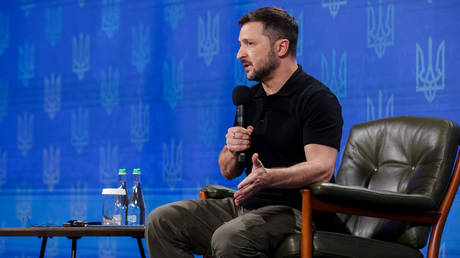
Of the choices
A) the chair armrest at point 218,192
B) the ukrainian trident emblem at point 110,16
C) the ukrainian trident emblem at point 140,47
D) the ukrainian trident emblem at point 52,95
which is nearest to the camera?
the chair armrest at point 218,192

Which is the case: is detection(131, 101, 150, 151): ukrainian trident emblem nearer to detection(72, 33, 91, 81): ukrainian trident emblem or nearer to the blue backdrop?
the blue backdrop

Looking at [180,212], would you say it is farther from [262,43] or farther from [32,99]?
[32,99]

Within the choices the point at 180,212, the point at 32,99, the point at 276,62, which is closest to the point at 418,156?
the point at 276,62

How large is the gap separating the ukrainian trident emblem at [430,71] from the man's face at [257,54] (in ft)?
3.46

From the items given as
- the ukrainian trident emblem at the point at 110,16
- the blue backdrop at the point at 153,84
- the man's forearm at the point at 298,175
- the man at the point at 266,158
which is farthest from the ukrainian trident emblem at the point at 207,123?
the man's forearm at the point at 298,175

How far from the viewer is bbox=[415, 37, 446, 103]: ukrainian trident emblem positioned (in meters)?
2.69

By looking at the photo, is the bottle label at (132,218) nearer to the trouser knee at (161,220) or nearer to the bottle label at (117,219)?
the bottle label at (117,219)

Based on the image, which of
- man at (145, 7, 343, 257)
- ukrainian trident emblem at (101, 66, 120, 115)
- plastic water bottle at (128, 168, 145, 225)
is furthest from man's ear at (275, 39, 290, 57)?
ukrainian trident emblem at (101, 66, 120, 115)

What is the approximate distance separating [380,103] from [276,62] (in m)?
1.01

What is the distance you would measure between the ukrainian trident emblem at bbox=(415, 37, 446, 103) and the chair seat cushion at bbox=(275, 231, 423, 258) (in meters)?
1.20

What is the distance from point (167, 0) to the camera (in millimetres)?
3473

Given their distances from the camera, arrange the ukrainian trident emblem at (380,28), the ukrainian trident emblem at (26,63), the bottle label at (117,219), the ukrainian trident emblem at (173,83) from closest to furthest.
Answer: the bottle label at (117,219) → the ukrainian trident emblem at (380,28) → the ukrainian trident emblem at (173,83) → the ukrainian trident emblem at (26,63)

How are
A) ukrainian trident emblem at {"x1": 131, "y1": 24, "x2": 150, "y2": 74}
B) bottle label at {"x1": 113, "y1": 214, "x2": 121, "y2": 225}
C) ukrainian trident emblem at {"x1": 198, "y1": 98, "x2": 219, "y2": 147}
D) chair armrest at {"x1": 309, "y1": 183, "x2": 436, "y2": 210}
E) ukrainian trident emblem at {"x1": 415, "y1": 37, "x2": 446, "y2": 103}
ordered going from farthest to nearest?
ukrainian trident emblem at {"x1": 131, "y1": 24, "x2": 150, "y2": 74} → ukrainian trident emblem at {"x1": 198, "y1": 98, "x2": 219, "y2": 147} → ukrainian trident emblem at {"x1": 415, "y1": 37, "x2": 446, "y2": 103} → bottle label at {"x1": 113, "y1": 214, "x2": 121, "y2": 225} → chair armrest at {"x1": 309, "y1": 183, "x2": 436, "y2": 210}

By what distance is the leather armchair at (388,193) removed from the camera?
1.63 metres
